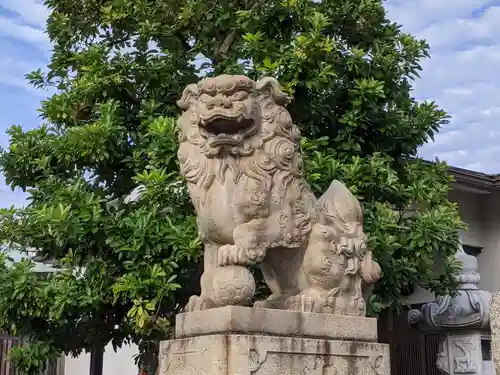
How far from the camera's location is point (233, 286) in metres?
5.16

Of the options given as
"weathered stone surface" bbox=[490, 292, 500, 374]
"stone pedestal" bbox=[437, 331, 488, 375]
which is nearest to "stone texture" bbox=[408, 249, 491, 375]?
"stone pedestal" bbox=[437, 331, 488, 375]

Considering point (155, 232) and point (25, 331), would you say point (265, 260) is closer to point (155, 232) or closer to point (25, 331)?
point (155, 232)

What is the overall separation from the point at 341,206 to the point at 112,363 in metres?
7.84

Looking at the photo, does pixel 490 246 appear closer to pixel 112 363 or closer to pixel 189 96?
pixel 112 363

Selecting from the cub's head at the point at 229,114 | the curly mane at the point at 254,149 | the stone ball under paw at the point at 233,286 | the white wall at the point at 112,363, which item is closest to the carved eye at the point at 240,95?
the cub's head at the point at 229,114

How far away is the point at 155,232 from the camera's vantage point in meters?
7.18

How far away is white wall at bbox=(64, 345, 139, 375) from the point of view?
12.3m

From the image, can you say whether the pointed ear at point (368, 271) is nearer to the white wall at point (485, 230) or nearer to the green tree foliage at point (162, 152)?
the green tree foliage at point (162, 152)

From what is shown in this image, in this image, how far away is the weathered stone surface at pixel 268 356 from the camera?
5023 mm

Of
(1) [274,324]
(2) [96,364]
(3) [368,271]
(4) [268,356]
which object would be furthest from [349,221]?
(2) [96,364]

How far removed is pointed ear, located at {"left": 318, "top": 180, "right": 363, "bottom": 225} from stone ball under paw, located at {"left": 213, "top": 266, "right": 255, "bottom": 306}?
1063 mm

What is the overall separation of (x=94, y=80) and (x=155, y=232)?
6.55 ft

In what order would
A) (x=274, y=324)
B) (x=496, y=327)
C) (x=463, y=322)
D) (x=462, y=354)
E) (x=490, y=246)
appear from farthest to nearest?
1. (x=490, y=246)
2. (x=462, y=354)
3. (x=463, y=322)
4. (x=274, y=324)
5. (x=496, y=327)

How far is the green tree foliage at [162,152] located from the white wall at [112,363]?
4.16 m
